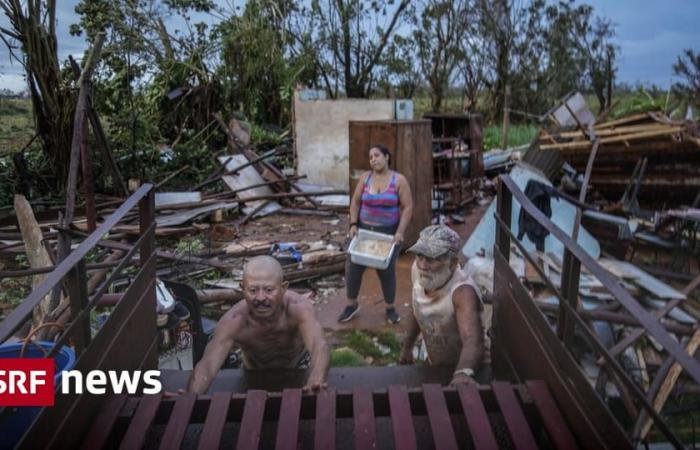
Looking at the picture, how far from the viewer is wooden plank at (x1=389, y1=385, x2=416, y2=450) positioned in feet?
7.89

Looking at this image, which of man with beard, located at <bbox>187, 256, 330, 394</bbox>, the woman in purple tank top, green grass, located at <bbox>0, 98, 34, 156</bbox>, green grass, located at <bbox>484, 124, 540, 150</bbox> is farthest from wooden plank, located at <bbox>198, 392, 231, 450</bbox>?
green grass, located at <bbox>484, 124, 540, 150</bbox>

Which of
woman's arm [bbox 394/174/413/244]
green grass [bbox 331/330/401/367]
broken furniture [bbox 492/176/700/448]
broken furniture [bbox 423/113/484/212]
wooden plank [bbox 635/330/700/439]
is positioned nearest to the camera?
broken furniture [bbox 492/176/700/448]

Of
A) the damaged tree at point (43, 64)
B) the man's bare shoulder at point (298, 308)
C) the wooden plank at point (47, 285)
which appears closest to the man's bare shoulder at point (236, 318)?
the man's bare shoulder at point (298, 308)

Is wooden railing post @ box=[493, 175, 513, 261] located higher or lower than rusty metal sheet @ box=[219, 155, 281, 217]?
higher

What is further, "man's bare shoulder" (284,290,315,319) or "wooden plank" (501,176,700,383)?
"man's bare shoulder" (284,290,315,319)

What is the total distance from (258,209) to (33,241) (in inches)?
225

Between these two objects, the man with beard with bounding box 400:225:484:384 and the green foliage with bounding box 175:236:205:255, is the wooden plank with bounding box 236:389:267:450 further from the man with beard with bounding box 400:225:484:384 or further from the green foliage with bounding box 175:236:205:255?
the green foliage with bounding box 175:236:205:255

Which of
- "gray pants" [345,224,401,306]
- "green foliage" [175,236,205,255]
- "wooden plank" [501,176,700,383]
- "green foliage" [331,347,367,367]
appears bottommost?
"green foliage" [331,347,367,367]

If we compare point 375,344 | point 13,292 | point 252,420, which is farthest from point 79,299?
point 13,292

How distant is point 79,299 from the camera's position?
2570mm

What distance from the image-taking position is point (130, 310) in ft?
9.81

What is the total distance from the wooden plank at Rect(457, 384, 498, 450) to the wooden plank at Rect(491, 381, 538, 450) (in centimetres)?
8

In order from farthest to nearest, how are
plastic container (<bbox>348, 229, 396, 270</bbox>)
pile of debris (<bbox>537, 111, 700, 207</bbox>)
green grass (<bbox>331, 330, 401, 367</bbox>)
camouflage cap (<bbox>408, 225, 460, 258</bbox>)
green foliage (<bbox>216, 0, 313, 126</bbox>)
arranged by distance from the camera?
green foliage (<bbox>216, 0, 313, 126</bbox>) < pile of debris (<bbox>537, 111, 700, 207</bbox>) < plastic container (<bbox>348, 229, 396, 270</bbox>) < green grass (<bbox>331, 330, 401, 367</bbox>) < camouflage cap (<bbox>408, 225, 460, 258</bbox>)

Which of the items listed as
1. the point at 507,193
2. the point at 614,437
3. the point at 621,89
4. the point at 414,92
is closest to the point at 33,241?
the point at 507,193
